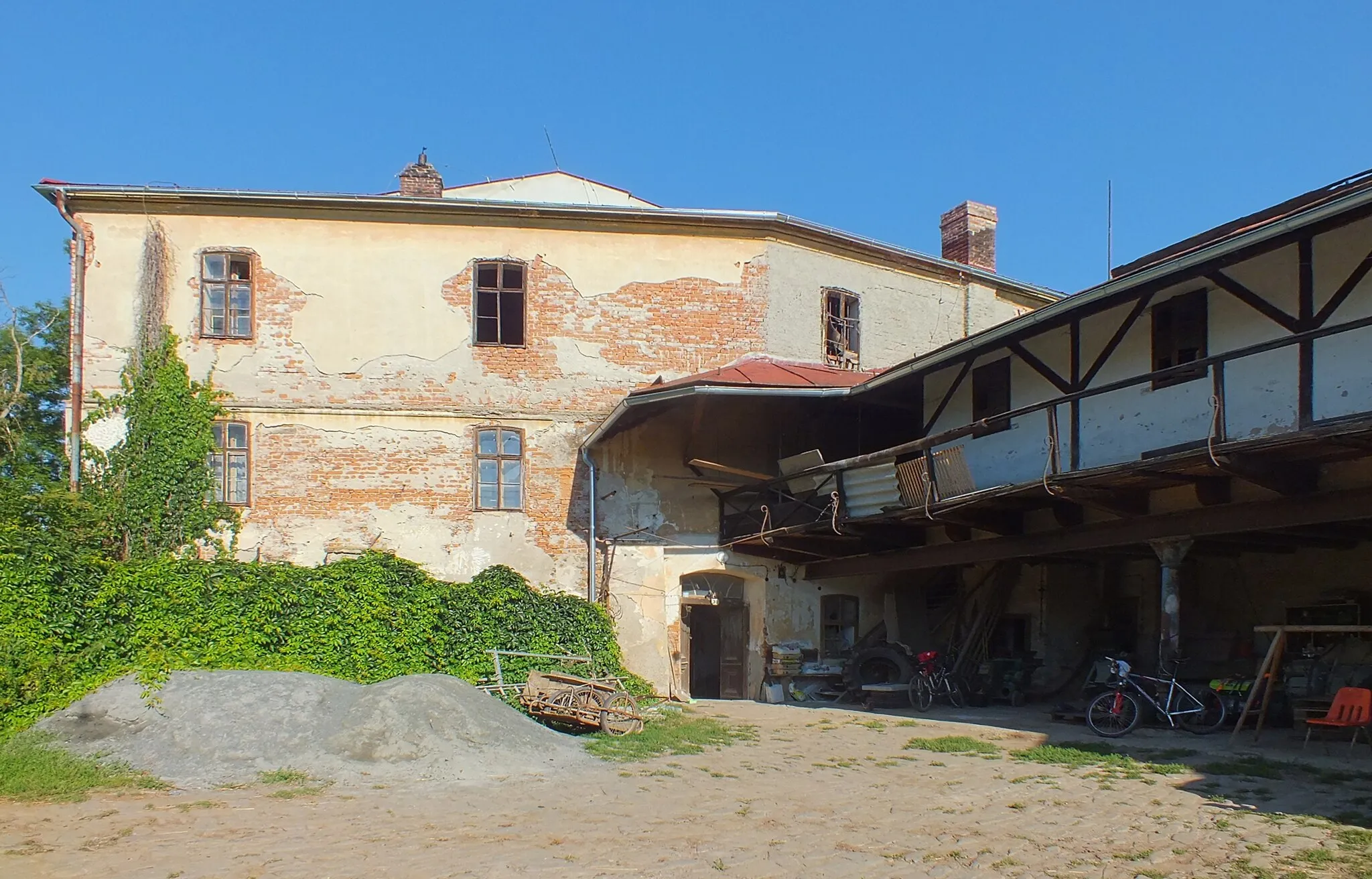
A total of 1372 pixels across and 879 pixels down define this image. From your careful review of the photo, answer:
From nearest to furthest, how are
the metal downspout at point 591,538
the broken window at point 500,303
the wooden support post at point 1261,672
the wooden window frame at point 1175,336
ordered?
the wooden support post at point 1261,672 → the wooden window frame at point 1175,336 → the metal downspout at point 591,538 → the broken window at point 500,303

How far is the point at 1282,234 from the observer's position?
436 inches

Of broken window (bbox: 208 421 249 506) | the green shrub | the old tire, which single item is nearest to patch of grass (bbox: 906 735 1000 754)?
the old tire

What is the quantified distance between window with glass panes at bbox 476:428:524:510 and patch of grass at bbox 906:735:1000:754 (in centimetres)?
788

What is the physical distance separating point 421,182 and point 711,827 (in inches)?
556

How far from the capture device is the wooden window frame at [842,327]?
20578 millimetres

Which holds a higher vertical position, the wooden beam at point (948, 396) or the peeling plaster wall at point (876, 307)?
the peeling plaster wall at point (876, 307)

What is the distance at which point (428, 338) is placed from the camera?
19.1 metres

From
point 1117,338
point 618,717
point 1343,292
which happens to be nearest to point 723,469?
point 618,717

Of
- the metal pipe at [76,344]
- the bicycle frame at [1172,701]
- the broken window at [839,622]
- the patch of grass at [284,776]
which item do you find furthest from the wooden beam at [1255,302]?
the metal pipe at [76,344]

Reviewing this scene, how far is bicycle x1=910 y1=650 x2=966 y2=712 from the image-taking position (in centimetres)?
1742

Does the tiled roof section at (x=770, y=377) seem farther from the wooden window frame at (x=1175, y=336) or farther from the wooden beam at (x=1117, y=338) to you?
the wooden window frame at (x=1175, y=336)

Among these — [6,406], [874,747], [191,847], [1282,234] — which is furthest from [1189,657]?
[6,406]

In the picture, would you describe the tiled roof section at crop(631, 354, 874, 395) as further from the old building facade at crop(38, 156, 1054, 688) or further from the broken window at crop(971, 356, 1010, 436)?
the broken window at crop(971, 356, 1010, 436)

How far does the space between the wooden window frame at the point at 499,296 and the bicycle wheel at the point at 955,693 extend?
859 centimetres
